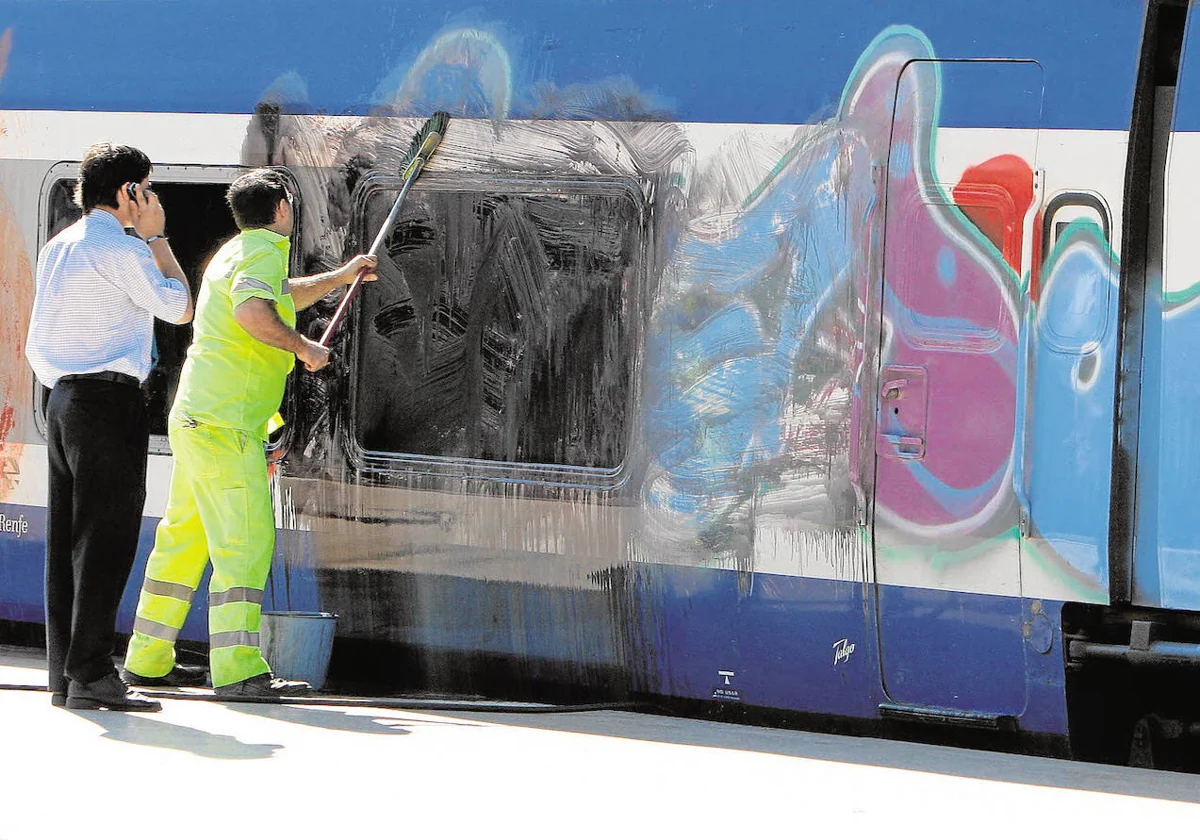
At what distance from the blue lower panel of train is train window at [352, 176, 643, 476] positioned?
0.47 m

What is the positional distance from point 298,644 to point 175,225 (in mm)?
1748

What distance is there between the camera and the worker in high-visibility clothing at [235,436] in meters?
5.88

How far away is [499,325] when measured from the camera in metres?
6.11

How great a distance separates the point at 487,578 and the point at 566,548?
0.33 metres

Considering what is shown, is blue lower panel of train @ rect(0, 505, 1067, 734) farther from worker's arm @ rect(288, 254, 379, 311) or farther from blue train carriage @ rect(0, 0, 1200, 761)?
worker's arm @ rect(288, 254, 379, 311)

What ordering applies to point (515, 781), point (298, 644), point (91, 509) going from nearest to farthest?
point (515, 781)
point (91, 509)
point (298, 644)

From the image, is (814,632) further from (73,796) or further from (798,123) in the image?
(73,796)

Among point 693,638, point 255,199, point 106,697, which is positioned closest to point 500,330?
point 255,199

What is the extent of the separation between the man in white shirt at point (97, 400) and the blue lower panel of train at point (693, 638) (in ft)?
2.92

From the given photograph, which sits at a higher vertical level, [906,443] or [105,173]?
[105,173]

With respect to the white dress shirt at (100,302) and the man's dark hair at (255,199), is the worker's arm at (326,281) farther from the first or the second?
the white dress shirt at (100,302)

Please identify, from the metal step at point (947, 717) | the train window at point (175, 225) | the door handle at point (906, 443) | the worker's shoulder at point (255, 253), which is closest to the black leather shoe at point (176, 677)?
the train window at point (175, 225)

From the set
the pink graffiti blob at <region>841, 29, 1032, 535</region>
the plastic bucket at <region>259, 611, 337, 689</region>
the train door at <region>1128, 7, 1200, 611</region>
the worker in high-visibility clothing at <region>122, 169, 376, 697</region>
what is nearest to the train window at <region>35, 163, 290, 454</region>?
the worker in high-visibility clothing at <region>122, 169, 376, 697</region>

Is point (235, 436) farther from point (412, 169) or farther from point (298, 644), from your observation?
point (412, 169)
